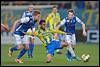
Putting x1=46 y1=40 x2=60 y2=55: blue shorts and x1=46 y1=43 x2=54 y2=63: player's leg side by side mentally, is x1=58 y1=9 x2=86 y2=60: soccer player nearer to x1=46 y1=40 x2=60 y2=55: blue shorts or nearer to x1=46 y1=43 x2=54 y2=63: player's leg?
x1=46 y1=40 x2=60 y2=55: blue shorts

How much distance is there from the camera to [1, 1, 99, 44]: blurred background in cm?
3259

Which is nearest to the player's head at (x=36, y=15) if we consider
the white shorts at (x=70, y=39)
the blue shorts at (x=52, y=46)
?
the blue shorts at (x=52, y=46)

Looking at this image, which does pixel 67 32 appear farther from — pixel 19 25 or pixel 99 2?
pixel 99 2

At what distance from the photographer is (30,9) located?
20.8 metres

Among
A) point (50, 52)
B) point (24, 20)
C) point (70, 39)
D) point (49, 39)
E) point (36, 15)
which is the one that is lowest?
point (50, 52)

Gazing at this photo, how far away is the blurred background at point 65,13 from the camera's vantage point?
32.6 metres

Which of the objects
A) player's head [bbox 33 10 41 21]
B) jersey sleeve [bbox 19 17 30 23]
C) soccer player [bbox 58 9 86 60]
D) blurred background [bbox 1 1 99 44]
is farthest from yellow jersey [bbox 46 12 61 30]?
player's head [bbox 33 10 41 21]

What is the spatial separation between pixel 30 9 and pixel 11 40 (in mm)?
10780

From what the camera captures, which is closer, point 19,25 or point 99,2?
point 19,25

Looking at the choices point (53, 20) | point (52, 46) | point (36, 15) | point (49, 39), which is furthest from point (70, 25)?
point (53, 20)

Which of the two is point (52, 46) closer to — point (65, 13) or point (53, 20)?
point (53, 20)

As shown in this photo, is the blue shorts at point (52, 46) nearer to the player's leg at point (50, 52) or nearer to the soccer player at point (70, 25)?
the player's leg at point (50, 52)

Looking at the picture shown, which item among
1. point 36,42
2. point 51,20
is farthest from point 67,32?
point 36,42

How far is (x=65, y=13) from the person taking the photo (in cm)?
3297
